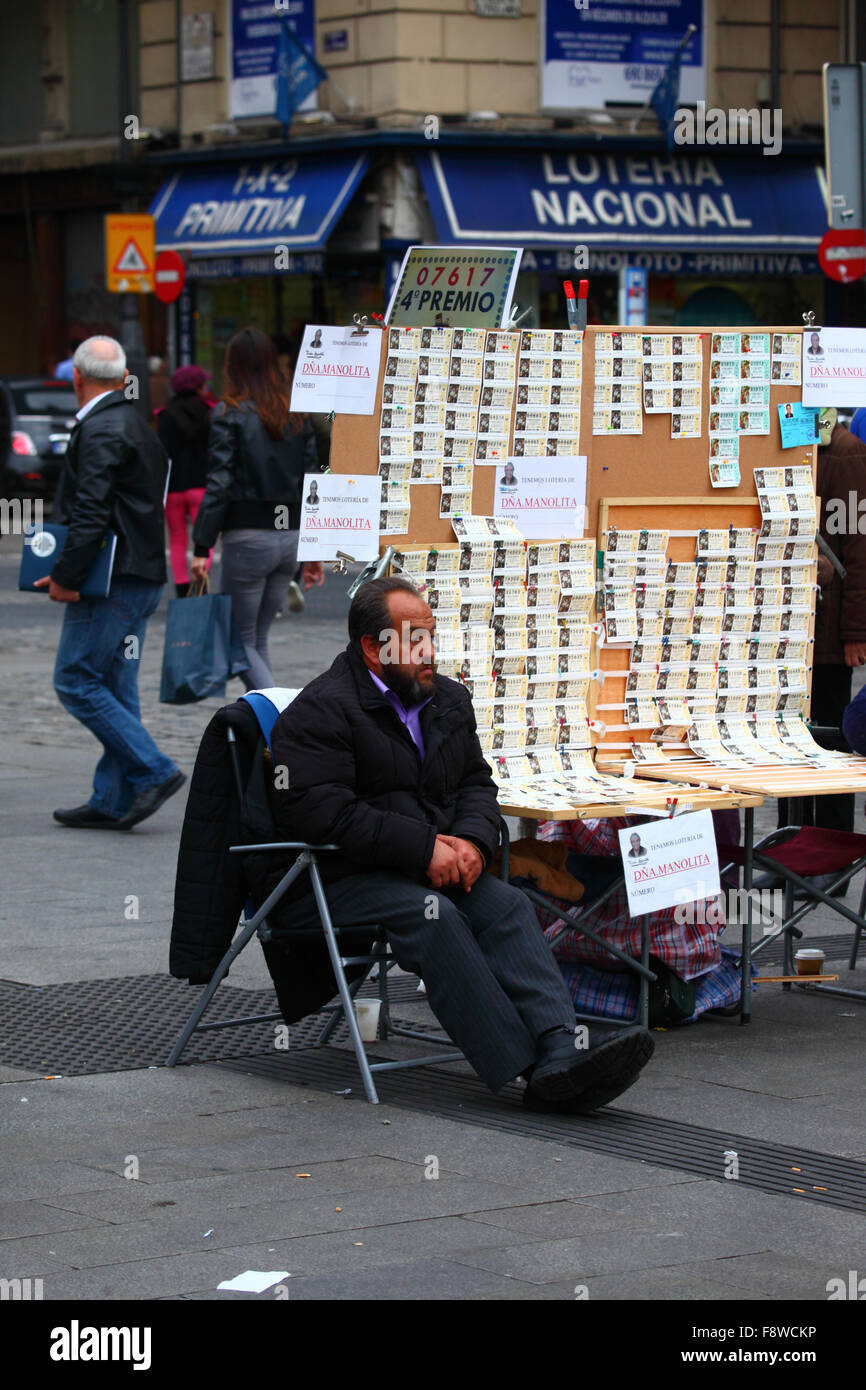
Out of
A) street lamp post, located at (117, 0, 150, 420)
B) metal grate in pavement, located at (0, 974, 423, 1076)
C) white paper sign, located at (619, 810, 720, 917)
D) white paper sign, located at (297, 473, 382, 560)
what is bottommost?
metal grate in pavement, located at (0, 974, 423, 1076)

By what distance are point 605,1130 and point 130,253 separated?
18.0 m

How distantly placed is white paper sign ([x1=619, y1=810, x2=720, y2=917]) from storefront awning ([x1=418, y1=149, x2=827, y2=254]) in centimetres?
1804

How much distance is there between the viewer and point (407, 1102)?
581cm

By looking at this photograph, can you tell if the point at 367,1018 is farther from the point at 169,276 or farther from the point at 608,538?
the point at 169,276

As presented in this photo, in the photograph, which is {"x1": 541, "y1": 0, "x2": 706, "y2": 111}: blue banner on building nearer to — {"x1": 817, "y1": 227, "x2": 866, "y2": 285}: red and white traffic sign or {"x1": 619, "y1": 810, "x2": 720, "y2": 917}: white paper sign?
{"x1": 817, "y1": 227, "x2": 866, "y2": 285}: red and white traffic sign

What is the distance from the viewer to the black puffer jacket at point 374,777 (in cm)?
584

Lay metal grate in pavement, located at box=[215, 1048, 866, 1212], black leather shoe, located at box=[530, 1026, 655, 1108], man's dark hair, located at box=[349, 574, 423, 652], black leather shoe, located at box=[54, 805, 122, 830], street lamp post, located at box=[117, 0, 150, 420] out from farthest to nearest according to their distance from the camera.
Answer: street lamp post, located at box=[117, 0, 150, 420] < black leather shoe, located at box=[54, 805, 122, 830] < man's dark hair, located at box=[349, 574, 423, 652] < black leather shoe, located at box=[530, 1026, 655, 1108] < metal grate in pavement, located at box=[215, 1048, 866, 1212]

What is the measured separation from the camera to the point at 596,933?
6.66m

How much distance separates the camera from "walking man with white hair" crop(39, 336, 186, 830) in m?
9.34

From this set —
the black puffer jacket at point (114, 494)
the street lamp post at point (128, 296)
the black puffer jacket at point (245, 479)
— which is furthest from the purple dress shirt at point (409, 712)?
the street lamp post at point (128, 296)

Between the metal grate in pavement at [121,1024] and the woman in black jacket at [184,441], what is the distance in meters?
8.79

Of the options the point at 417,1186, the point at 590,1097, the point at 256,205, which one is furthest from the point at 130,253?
the point at 417,1186

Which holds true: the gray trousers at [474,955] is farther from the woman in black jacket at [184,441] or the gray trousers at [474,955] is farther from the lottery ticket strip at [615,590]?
the woman in black jacket at [184,441]

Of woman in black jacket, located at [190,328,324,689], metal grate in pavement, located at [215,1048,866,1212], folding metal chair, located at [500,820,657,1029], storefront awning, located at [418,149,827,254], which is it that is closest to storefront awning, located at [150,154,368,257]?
storefront awning, located at [418,149,827,254]
